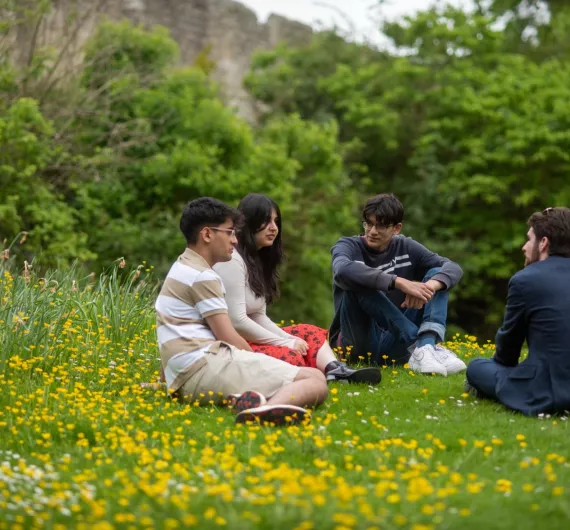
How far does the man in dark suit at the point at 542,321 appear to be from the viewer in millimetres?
5926

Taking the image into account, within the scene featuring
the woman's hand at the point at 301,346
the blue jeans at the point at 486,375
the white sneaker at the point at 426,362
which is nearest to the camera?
the blue jeans at the point at 486,375

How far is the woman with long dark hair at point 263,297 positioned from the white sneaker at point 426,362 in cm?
73

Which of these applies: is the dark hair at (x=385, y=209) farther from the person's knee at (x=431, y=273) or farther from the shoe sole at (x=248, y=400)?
the shoe sole at (x=248, y=400)

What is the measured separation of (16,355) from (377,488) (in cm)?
381

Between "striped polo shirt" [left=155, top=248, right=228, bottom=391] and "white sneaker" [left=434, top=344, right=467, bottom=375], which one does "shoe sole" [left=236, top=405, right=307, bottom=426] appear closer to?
"striped polo shirt" [left=155, top=248, right=228, bottom=391]

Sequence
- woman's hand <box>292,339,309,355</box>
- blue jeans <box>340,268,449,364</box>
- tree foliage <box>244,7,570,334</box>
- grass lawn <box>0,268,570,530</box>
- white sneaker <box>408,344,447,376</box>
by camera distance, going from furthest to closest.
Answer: tree foliage <box>244,7,570,334</box> → white sneaker <box>408,344,447,376</box> → blue jeans <box>340,268,449,364</box> → woman's hand <box>292,339,309,355</box> → grass lawn <box>0,268,570,530</box>

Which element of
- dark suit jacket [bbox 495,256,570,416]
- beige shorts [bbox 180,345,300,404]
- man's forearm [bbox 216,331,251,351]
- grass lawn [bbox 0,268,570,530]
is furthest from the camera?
man's forearm [bbox 216,331,251,351]

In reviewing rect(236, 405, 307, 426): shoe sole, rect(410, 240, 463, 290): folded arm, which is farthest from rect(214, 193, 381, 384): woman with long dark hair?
rect(410, 240, 463, 290): folded arm

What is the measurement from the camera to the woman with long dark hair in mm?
6801

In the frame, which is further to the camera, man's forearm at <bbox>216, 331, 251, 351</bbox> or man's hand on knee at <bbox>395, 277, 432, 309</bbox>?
man's hand on knee at <bbox>395, 277, 432, 309</bbox>

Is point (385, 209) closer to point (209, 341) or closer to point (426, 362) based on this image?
point (426, 362)

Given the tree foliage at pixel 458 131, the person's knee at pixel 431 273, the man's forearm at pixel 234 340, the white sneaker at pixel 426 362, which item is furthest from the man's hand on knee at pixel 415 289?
the tree foliage at pixel 458 131

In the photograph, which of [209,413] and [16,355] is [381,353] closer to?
[209,413]

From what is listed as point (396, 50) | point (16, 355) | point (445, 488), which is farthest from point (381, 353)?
point (396, 50)
